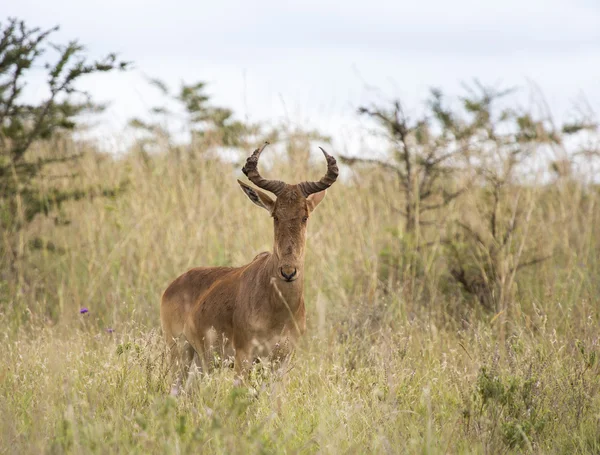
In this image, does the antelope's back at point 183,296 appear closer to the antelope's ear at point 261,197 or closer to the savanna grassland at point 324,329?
the savanna grassland at point 324,329

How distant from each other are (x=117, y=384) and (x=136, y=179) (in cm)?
674

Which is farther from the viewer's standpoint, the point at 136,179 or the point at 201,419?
the point at 136,179

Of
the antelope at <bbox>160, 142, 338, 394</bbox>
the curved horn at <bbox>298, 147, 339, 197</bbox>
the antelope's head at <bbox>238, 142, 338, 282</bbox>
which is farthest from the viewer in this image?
the curved horn at <bbox>298, 147, 339, 197</bbox>

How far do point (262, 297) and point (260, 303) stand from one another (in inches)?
1.9

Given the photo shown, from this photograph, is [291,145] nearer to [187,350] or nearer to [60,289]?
[60,289]

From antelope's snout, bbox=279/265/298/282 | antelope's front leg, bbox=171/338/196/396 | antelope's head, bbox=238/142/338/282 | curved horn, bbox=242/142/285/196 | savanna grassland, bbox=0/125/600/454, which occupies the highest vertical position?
curved horn, bbox=242/142/285/196

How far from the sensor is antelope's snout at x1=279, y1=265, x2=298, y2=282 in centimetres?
546

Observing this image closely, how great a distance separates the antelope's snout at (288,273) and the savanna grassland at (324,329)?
393 mm

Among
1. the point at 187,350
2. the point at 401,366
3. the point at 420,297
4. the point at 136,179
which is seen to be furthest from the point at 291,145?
the point at 401,366

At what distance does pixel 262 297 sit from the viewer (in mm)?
5836

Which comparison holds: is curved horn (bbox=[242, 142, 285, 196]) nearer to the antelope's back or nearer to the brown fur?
the brown fur

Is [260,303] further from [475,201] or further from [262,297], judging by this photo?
[475,201]

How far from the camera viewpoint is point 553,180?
38.8ft

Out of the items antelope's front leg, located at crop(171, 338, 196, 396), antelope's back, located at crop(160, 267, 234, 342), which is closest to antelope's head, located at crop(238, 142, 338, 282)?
antelope's back, located at crop(160, 267, 234, 342)
